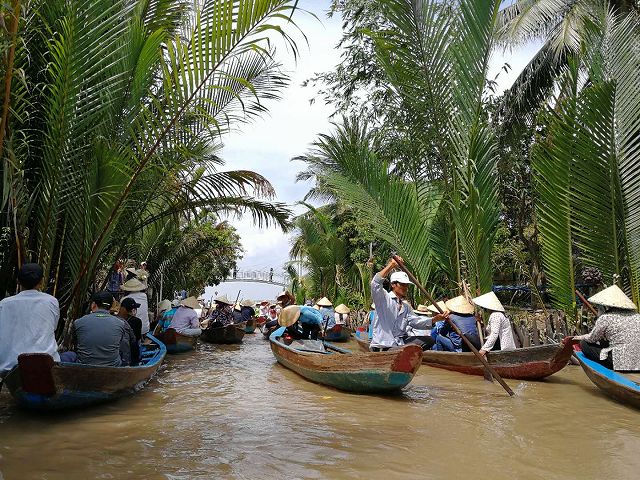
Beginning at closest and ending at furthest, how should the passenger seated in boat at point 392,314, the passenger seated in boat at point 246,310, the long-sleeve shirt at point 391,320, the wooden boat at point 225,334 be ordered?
the passenger seated in boat at point 392,314 < the long-sleeve shirt at point 391,320 < the wooden boat at point 225,334 < the passenger seated in boat at point 246,310

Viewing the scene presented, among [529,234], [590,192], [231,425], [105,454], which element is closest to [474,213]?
[590,192]

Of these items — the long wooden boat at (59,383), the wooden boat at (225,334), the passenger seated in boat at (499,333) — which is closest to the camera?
the long wooden boat at (59,383)

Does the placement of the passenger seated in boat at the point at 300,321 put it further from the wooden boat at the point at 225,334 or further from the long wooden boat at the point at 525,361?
the wooden boat at the point at 225,334

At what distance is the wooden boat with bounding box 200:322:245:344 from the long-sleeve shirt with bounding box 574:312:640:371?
30.9 ft

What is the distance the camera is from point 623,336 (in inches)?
228

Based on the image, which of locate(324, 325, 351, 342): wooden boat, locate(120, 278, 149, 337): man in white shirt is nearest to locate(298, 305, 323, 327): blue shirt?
locate(120, 278, 149, 337): man in white shirt

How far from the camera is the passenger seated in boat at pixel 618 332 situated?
5758 mm

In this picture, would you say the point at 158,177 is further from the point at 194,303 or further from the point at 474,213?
the point at 194,303

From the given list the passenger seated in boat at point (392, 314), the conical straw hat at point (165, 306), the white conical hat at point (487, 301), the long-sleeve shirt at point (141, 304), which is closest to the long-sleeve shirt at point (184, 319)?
the conical straw hat at point (165, 306)

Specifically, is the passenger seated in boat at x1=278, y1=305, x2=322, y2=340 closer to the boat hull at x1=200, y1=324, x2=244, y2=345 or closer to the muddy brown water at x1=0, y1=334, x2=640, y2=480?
the muddy brown water at x1=0, y1=334, x2=640, y2=480

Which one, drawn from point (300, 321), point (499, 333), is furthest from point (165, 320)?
point (499, 333)

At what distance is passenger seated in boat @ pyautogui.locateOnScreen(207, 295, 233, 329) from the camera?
1433 cm

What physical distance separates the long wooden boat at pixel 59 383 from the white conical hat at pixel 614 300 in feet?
16.7

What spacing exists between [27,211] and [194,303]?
21.8 ft
